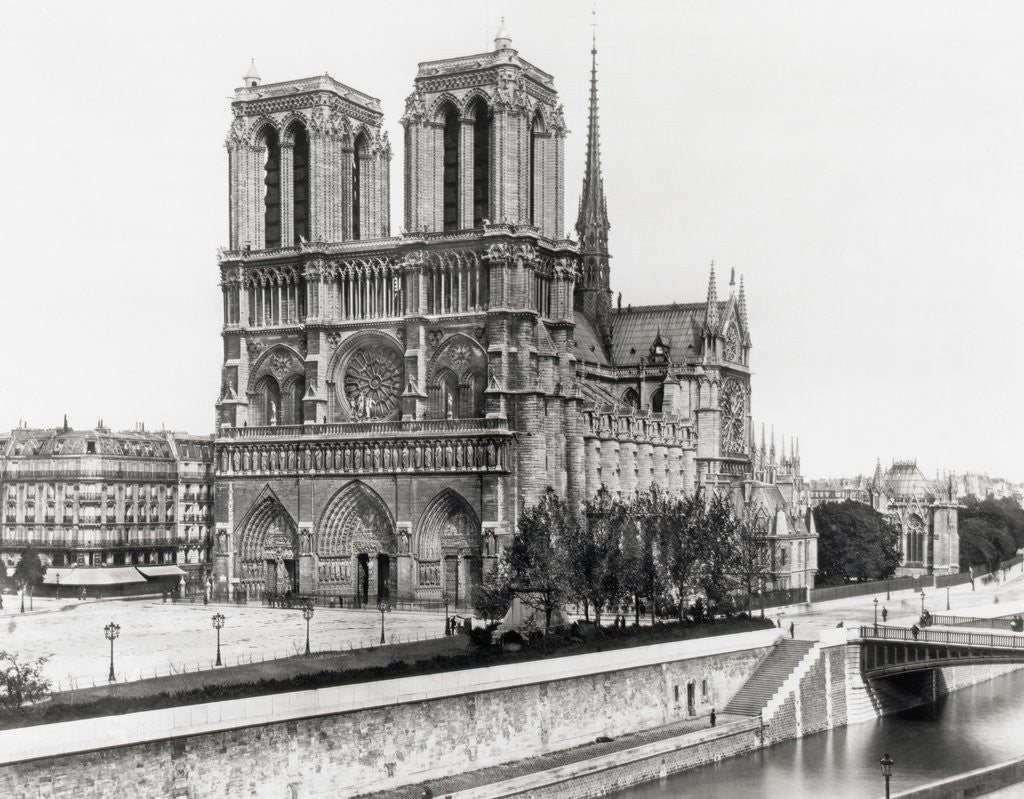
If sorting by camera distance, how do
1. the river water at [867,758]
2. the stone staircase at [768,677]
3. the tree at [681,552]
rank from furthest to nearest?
1. the tree at [681,552]
2. the stone staircase at [768,677]
3. the river water at [867,758]

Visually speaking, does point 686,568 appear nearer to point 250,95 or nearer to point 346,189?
point 346,189

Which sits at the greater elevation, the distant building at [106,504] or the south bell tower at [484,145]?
the south bell tower at [484,145]

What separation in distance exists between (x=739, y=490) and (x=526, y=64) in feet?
115

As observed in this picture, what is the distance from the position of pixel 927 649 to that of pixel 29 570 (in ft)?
155

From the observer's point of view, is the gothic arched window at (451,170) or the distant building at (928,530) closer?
the gothic arched window at (451,170)

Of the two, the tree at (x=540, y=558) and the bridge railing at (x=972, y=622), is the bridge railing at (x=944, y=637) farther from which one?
the tree at (x=540, y=558)

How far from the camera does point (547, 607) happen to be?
186 ft

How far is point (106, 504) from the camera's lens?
276 ft

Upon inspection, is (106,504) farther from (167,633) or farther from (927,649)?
(927,649)

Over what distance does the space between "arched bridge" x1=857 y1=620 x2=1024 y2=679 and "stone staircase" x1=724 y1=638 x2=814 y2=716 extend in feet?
10.8

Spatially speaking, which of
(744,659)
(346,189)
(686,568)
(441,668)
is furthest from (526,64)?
(441,668)

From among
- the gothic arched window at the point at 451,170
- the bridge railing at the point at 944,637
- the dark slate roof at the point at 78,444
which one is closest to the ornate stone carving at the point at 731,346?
the gothic arched window at the point at 451,170

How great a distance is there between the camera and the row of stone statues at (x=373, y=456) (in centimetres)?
7338

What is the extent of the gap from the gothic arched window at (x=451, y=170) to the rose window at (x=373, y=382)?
800 centimetres
